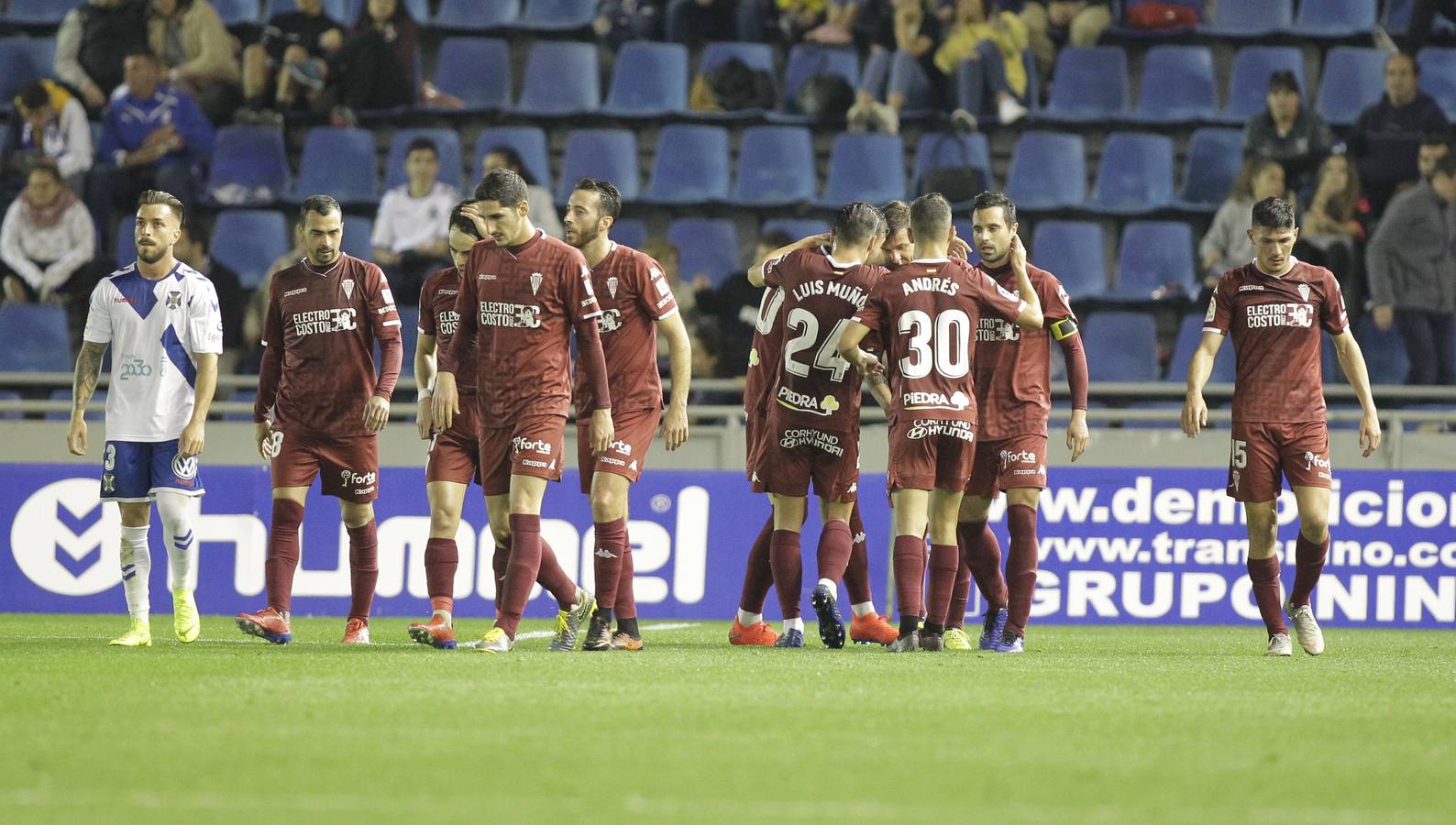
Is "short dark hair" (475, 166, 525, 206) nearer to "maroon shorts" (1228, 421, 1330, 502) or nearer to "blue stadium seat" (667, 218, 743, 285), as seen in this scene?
"maroon shorts" (1228, 421, 1330, 502)

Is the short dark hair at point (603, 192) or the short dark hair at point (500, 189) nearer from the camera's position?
the short dark hair at point (500, 189)

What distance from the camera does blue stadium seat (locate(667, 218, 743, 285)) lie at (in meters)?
15.0

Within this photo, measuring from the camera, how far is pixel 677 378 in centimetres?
821

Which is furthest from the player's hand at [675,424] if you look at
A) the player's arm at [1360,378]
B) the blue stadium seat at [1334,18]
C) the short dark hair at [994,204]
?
the blue stadium seat at [1334,18]

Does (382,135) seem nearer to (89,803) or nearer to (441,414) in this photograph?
(441,414)

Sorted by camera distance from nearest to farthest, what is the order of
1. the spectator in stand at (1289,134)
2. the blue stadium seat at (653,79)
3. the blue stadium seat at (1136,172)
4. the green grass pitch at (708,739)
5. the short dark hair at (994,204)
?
the green grass pitch at (708,739) < the short dark hair at (994,204) < the spectator in stand at (1289,134) < the blue stadium seat at (1136,172) < the blue stadium seat at (653,79)

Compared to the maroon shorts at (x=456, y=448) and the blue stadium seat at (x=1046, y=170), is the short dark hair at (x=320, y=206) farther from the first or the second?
the blue stadium seat at (x=1046, y=170)

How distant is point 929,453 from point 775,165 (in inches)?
301

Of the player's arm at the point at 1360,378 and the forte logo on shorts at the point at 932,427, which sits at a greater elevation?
the player's arm at the point at 1360,378

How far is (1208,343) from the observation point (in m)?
8.77

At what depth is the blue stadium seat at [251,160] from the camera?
15.5m

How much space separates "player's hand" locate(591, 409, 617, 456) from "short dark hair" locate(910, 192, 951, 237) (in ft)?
5.79

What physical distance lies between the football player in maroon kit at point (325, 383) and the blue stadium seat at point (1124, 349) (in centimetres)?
719

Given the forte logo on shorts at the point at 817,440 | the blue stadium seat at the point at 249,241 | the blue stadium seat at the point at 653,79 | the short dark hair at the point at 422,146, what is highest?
the blue stadium seat at the point at 653,79
